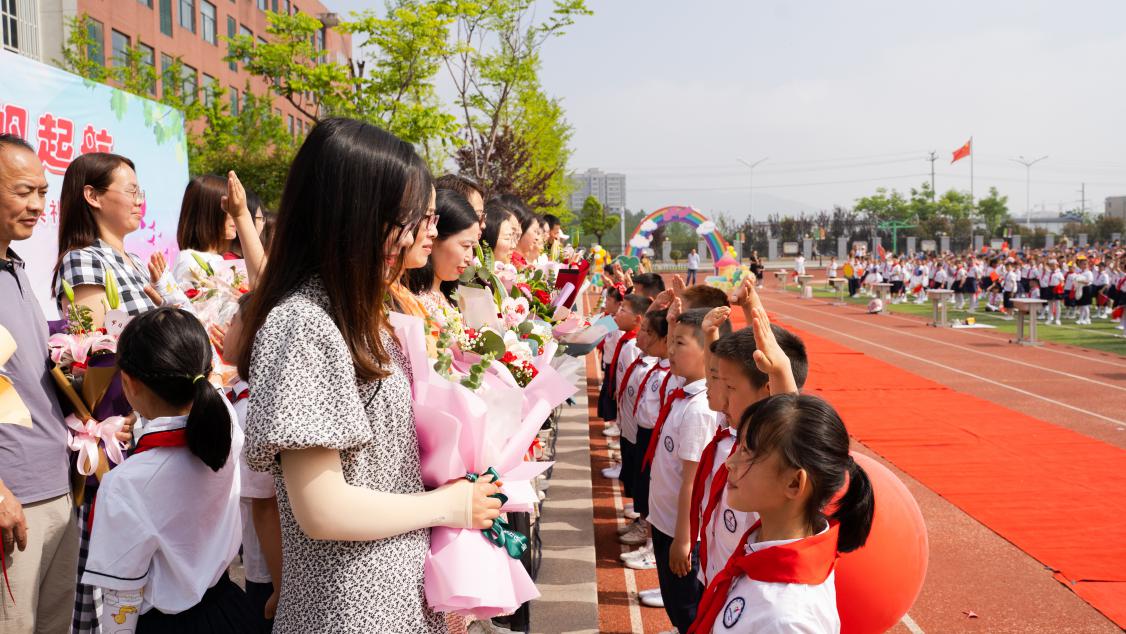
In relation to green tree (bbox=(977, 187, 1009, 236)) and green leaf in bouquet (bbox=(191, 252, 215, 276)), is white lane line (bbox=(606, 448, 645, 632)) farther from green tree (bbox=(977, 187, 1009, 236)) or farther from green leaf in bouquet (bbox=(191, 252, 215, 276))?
green tree (bbox=(977, 187, 1009, 236))

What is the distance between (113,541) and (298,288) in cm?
118

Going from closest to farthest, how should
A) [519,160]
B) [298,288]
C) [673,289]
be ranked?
[298,288] < [673,289] < [519,160]

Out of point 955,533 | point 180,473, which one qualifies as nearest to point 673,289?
point 955,533

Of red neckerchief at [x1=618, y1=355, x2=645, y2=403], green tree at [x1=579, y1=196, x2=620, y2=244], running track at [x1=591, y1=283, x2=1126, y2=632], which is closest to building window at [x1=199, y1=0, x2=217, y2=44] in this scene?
green tree at [x1=579, y1=196, x2=620, y2=244]

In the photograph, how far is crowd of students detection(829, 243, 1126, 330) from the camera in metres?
23.8

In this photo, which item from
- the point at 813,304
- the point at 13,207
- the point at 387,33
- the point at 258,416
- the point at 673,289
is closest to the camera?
the point at 258,416

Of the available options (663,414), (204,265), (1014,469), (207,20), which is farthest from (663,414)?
(207,20)

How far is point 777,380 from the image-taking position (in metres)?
2.72

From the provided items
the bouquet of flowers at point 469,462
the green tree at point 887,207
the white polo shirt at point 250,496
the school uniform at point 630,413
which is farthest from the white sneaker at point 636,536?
the green tree at point 887,207

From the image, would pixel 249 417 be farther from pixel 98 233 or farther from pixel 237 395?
pixel 98 233

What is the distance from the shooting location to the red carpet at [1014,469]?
5.67 metres

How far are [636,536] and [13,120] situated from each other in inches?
194

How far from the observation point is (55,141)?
6113mm

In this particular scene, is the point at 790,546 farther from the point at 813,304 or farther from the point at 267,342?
the point at 813,304
